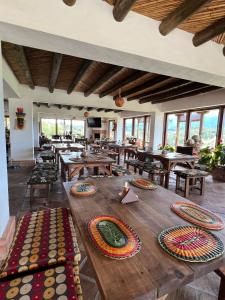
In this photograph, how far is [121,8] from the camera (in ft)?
5.78

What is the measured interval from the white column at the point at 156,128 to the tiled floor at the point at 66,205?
3.10 m

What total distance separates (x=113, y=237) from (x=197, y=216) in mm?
661

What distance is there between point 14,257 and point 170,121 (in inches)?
308

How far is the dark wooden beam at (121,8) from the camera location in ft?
5.43

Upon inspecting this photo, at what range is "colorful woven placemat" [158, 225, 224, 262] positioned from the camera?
32.2 inches

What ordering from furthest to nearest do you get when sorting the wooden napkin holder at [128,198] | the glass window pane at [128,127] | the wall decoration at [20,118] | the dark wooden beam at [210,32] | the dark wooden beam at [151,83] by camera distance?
the glass window pane at [128,127] → the wall decoration at [20,118] → the dark wooden beam at [151,83] → the dark wooden beam at [210,32] → the wooden napkin holder at [128,198]

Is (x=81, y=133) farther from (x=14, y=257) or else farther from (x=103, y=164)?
(x=14, y=257)

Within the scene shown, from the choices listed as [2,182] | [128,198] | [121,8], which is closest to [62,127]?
[2,182]

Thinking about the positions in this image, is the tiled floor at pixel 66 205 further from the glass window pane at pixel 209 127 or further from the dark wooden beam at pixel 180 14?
the dark wooden beam at pixel 180 14

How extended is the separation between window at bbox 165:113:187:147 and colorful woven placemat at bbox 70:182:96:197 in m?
6.32

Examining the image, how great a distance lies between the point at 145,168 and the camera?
4.04m

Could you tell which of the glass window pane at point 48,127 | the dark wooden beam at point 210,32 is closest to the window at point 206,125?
the dark wooden beam at point 210,32

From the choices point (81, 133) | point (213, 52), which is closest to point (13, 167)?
point (213, 52)

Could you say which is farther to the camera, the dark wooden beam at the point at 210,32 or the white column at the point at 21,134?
the white column at the point at 21,134
